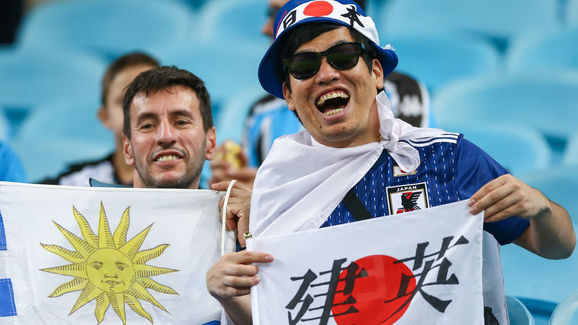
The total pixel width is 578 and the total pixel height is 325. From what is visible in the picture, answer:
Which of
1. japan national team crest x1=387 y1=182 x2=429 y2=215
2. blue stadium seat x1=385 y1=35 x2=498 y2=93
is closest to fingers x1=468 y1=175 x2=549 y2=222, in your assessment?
japan national team crest x1=387 y1=182 x2=429 y2=215

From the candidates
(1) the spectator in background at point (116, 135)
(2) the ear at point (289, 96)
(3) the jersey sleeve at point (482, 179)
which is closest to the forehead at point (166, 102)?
(2) the ear at point (289, 96)

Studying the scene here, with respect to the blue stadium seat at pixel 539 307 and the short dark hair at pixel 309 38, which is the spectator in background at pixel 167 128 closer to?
the short dark hair at pixel 309 38

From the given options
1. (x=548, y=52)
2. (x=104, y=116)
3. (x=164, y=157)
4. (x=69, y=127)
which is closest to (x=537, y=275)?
(x=164, y=157)

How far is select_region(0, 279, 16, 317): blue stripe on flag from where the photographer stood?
7.80 ft

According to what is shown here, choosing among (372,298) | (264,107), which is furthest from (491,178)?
(264,107)

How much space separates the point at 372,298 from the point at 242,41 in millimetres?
4503

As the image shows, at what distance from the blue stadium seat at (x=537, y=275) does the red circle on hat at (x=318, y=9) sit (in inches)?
45.5

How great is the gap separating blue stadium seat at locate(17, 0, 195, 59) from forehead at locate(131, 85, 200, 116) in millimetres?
3850

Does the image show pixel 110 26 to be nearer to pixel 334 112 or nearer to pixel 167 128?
pixel 167 128

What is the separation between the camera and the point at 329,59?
2207 mm

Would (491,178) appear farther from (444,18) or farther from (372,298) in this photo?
(444,18)

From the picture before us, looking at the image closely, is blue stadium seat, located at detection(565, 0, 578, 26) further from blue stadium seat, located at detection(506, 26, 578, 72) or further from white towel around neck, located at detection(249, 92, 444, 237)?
white towel around neck, located at detection(249, 92, 444, 237)

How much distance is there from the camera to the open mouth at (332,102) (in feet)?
7.25

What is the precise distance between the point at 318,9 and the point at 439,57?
3.38 m
